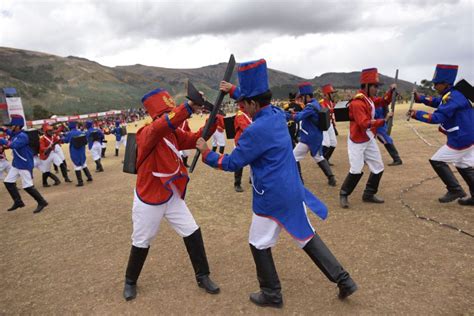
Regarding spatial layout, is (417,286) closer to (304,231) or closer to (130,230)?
(304,231)

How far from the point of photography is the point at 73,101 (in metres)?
72.6

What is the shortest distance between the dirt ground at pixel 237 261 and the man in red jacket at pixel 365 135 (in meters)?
0.37

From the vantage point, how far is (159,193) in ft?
10.9

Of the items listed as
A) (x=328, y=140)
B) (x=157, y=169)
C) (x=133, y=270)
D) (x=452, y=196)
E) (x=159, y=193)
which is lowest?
(x=452, y=196)

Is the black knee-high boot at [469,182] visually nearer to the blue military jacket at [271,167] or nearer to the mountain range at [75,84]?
the blue military jacket at [271,167]

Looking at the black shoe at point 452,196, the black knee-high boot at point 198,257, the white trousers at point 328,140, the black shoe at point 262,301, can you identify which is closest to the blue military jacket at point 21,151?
the black knee-high boot at point 198,257

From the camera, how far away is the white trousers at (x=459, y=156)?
202 inches

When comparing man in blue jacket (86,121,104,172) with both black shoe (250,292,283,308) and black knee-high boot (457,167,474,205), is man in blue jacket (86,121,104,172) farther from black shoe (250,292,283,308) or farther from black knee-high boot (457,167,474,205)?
black knee-high boot (457,167,474,205)

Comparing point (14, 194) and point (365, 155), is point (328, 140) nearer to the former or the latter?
point (365, 155)

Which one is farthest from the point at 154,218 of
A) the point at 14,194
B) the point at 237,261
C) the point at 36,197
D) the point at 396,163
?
the point at 396,163

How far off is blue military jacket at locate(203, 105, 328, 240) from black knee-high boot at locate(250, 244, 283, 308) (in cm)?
39

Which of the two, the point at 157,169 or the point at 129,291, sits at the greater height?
the point at 157,169

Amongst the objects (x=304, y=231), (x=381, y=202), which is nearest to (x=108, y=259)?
(x=304, y=231)

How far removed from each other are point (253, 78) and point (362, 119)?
3.04m
